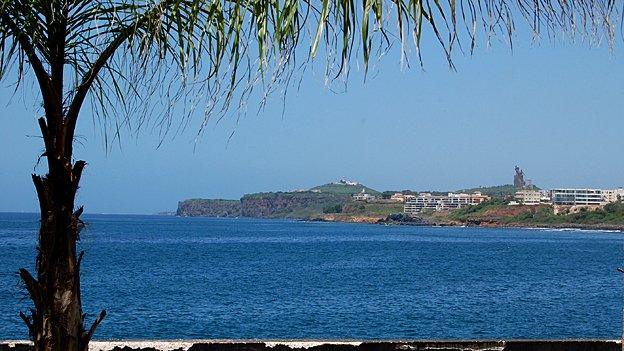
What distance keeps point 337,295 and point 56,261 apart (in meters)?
49.3

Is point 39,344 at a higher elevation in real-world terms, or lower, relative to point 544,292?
higher

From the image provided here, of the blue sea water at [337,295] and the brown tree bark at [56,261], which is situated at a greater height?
the brown tree bark at [56,261]

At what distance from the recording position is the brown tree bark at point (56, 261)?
4.17 metres

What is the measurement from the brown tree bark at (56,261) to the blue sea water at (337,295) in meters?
16.2

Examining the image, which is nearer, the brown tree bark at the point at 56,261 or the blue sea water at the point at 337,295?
the brown tree bark at the point at 56,261

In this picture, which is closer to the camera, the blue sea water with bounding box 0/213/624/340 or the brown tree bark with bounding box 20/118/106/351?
the brown tree bark with bounding box 20/118/106/351

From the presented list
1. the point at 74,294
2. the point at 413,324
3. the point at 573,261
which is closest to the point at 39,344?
the point at 74,294

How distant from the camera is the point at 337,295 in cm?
5297

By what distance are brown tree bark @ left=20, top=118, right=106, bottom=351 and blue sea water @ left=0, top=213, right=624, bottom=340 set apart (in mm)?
16184

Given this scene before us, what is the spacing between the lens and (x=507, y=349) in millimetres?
7828

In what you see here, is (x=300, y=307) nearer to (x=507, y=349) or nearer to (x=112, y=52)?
(x=507, y=349)

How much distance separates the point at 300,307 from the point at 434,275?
24.0m

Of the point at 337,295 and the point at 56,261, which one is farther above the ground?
the point at 56,261

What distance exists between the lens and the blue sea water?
127 ft
